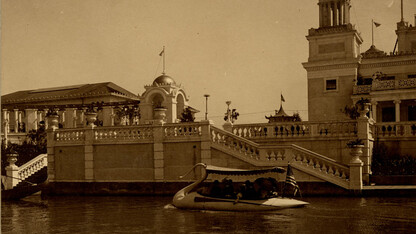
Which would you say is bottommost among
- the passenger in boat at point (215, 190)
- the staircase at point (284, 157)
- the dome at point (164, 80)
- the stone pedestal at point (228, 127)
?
the passenger in boat at point (215, 190)

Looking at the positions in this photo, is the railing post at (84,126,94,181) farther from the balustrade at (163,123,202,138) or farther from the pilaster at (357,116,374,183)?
the pilaster at (357,116,374,183)

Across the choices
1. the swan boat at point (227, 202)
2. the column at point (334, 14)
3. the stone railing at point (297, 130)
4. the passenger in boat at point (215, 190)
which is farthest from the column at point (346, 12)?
the passenger in boat at point (215, 190)

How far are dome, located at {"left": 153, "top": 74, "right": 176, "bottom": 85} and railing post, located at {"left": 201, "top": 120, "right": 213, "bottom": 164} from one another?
35.3m

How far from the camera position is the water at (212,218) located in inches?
595

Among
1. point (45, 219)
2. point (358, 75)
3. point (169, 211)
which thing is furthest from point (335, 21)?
point (45, 219)

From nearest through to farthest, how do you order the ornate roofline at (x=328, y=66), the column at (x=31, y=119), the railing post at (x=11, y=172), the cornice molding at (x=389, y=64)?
the railing post at (x=11, y=172)
the cornice molding at (x=389, y=64)
the ornate roofline at (x=328, y=66)
the column at (x=31, y=119)

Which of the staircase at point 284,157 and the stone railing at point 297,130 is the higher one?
the stone railing at point 297,130

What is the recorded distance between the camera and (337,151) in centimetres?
2578

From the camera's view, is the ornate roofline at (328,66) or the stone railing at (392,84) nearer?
the stone railing at (392,84)

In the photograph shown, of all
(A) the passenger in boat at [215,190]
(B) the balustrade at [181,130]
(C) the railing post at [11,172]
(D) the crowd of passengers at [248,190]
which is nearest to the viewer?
(D) the crowd of passengers at [248,190]

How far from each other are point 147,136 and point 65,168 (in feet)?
17.8

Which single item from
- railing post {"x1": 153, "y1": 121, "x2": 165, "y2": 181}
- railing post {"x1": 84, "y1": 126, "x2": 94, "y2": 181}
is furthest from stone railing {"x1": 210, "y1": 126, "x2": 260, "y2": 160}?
railing post {"x1": 84, "y1": 126, "x2": 94, "y2": 181}

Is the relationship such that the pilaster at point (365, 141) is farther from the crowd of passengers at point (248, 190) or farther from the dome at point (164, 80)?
the dome at point (164, 80)

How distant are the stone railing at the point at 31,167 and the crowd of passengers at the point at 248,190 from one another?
15587 mm
